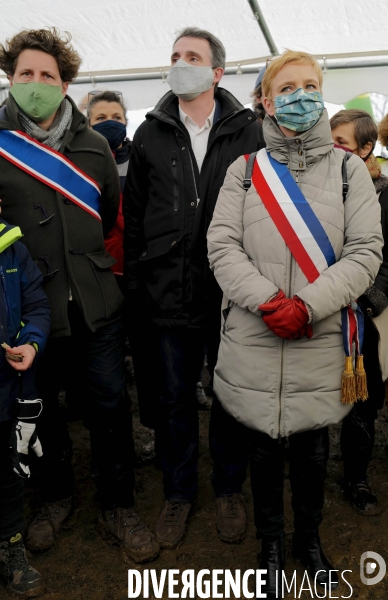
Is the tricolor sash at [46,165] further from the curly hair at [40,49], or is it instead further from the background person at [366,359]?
the background person at [366,359]

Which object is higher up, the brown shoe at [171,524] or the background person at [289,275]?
the background person at [289,275]

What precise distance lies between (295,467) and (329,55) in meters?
4.18

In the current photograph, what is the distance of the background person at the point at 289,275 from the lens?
205cm

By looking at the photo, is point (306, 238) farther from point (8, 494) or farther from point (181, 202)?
point (8, 494)

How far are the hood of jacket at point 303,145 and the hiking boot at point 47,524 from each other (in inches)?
77.9

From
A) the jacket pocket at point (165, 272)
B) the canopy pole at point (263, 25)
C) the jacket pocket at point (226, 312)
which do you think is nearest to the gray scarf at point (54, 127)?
the jacket pocket at point (165, 272)

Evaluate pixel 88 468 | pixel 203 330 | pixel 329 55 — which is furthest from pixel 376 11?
pixel 88 468

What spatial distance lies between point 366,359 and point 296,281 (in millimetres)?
686

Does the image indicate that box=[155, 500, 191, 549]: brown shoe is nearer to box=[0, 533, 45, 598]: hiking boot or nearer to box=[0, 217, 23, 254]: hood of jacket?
box=[0, 533, 45, 598]: hiking boot

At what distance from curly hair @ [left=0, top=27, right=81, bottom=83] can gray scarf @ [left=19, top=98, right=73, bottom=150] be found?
0.54 feet

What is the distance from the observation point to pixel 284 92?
2.17 metres

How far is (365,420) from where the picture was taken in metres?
2.76

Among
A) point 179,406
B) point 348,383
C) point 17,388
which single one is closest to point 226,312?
point 348,383

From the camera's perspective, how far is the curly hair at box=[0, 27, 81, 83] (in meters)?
2.48
